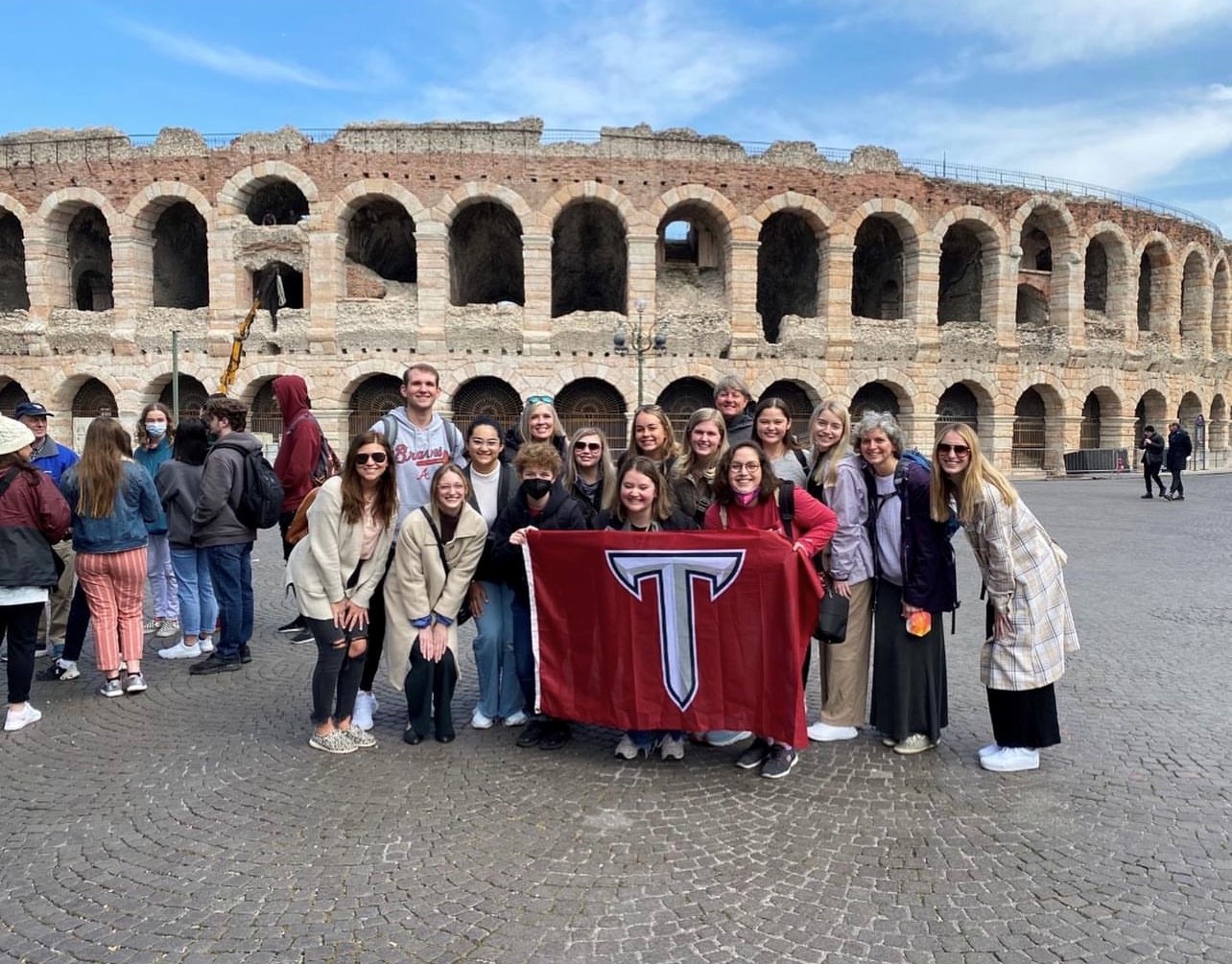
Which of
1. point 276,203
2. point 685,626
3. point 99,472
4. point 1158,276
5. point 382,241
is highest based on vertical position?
point 276,203

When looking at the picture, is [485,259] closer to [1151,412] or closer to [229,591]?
[229,591]

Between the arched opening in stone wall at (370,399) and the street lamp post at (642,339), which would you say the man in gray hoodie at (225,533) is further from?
the arched opening in stone wall at (370,399)

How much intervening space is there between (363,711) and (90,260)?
2826 cm

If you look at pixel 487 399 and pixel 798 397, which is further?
pixel 798 397

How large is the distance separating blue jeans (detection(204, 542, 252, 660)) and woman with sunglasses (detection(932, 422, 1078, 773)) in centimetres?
517

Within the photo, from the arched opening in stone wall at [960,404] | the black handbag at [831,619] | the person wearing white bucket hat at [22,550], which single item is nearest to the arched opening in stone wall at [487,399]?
the arched opening in stone wall at [960,404]

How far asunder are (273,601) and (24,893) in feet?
18.2

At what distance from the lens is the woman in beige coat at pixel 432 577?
4348 millimetres

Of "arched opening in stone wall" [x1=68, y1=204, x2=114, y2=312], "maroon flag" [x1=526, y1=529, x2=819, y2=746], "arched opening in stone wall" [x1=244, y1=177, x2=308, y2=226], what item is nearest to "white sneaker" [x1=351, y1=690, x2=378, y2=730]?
"maroon flag" [x1=526, y1=529, x2=819, y2=746]

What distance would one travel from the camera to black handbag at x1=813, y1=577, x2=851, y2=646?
4.09 m

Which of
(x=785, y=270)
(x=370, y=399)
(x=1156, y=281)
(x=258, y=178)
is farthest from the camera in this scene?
(x=1156, y=281)

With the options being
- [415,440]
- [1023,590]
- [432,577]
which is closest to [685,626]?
[432,577]

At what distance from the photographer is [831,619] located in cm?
409

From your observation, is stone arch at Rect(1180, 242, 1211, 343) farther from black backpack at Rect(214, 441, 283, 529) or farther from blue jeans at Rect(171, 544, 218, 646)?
blue jeans at Rect(171, 544, 218, 646)
